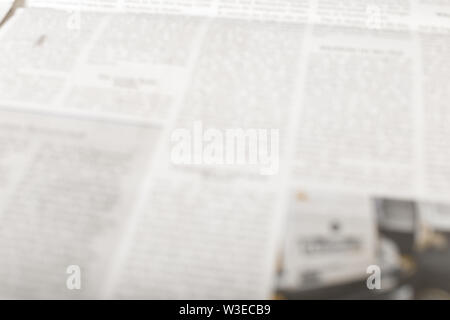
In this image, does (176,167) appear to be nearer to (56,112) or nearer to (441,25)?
(56,112)

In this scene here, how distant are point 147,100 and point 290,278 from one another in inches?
10.9

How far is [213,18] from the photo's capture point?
0.60 metres

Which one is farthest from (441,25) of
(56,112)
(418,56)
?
(56,112)

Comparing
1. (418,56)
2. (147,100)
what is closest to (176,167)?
(147,100)

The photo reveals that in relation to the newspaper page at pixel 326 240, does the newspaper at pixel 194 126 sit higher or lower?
higher

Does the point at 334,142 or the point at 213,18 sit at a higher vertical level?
the point at 213,18

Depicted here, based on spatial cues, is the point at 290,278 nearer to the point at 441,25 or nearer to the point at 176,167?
the point at 176,167

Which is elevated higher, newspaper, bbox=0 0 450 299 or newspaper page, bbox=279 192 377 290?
newspaper, bbox=0 0 450 299

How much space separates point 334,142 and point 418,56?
0.62 feet

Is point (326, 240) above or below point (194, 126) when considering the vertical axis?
below
